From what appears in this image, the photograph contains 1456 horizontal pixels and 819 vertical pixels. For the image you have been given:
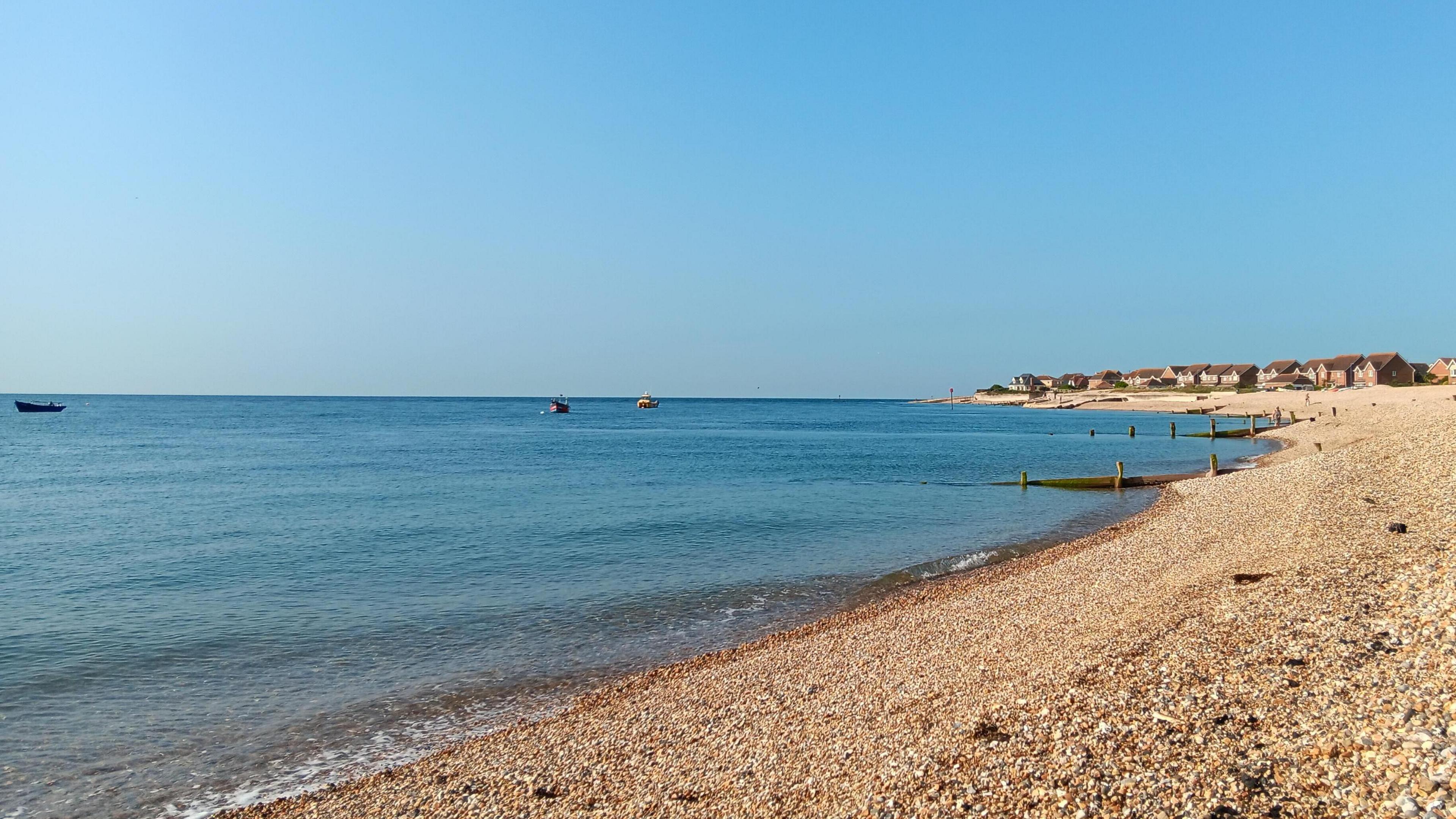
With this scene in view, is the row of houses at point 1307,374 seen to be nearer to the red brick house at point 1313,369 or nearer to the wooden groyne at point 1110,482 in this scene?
the red brick house at point 1313,369

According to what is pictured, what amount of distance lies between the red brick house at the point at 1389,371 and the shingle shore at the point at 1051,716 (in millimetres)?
137714

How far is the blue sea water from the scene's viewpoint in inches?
448

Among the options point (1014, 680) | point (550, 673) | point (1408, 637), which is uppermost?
point (1408, 637)

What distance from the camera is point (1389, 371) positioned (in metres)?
123

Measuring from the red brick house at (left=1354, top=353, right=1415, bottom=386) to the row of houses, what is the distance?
6 centimetres

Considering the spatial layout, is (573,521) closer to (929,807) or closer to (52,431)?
(929,807)

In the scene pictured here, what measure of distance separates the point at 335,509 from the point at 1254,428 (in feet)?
233

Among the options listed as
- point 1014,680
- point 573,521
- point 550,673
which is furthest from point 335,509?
point 1014,680

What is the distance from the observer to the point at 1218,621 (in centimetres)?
1162

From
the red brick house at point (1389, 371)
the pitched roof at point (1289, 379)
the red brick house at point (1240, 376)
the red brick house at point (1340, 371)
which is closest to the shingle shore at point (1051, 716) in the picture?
the red brick house at point (1389, 371)

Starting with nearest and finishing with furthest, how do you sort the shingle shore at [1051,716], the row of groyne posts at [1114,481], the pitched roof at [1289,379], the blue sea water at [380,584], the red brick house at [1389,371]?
the shingle shore at [1051,716]
the blue sea water at [380,584]
the row of groyne posts at [1114,481]
the red brick house at [1389,371]
the pitched roof at [1289,379]

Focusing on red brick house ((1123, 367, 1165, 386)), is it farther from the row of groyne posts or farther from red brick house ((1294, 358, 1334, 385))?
the row of groyne posts

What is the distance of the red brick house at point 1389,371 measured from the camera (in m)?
123

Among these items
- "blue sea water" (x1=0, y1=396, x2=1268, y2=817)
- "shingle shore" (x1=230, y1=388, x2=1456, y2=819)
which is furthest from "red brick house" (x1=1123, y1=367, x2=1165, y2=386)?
"shingle shore" (x1=230, y1=388, x2=1456, y2=819)
